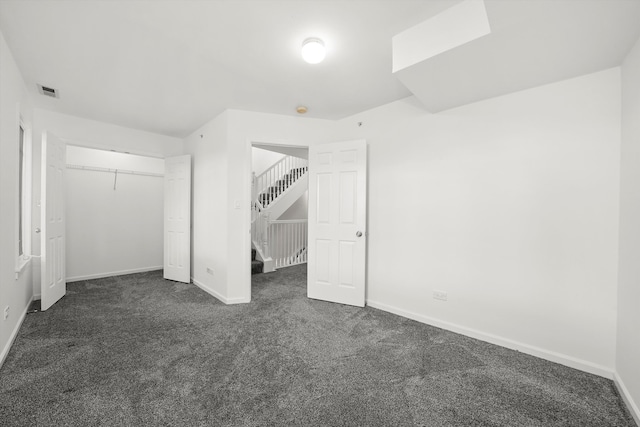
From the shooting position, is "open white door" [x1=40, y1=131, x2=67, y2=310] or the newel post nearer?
"open white door" [x1=40, y1=131, x2=67, y2=310]

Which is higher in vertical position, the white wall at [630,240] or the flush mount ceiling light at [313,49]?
the flush mount ceiling light at [313,49]

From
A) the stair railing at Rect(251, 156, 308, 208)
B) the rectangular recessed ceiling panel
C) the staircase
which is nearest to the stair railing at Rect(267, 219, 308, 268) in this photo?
the staircase

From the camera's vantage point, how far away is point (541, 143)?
6.89ft

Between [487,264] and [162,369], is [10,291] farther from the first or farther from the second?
[487,264]

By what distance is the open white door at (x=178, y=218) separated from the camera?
4043mm

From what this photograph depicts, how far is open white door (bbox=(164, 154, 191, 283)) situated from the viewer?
13.3 ft

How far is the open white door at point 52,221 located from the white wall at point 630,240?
16.7ft

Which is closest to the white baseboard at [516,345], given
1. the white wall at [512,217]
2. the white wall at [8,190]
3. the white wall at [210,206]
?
the white wall at [512,217]

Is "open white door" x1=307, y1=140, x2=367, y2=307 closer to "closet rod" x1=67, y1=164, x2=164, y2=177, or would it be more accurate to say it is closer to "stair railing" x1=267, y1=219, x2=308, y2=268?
"stair railing" x1=267, y1=219, x2=308, y2=268

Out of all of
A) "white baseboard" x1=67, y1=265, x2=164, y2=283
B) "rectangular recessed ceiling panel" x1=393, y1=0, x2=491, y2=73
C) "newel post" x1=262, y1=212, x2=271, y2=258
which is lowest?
"white baseboard" x1=67, y1=265, x2=164, y2=283

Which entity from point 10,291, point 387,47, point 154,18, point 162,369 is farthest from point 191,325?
point 387,47

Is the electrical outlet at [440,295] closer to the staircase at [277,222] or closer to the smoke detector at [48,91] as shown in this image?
the staircase at [277,222]

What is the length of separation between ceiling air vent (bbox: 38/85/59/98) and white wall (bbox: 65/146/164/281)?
1.49 meters

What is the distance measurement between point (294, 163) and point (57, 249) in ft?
14.8
